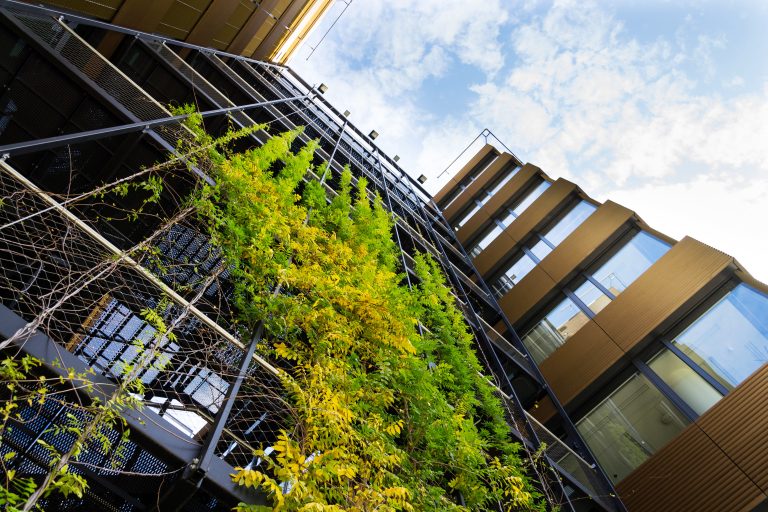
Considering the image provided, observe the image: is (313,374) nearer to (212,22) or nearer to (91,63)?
(91,63)

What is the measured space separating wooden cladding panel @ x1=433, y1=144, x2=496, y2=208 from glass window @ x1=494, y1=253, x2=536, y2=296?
8785mm

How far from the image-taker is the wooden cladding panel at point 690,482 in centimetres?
804

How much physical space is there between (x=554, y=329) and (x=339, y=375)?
34.1ft

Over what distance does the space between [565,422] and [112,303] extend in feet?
31.8

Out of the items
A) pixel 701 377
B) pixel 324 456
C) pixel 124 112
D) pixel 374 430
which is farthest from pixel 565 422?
pixel 124 112

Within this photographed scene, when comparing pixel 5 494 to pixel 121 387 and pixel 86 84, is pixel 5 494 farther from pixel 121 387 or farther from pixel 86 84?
pixel 86 84

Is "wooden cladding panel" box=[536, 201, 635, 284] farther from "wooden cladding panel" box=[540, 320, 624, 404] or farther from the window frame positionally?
"wooden cladding panel" box=[540, 320, 624, 404]

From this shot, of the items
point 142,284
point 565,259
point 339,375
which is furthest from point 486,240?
point 142,284

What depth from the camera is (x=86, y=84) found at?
6344mm

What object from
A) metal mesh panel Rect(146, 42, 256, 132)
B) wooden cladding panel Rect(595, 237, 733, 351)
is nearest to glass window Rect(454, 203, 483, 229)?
wooden cladding panel Rect(595, 237, 733, 351)

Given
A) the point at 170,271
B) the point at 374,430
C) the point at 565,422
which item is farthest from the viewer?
the point at 565,422

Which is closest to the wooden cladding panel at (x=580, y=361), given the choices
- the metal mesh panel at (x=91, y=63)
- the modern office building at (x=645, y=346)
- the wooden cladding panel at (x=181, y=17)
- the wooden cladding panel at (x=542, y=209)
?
the modern office building at (x=645, y=346)

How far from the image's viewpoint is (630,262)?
1309 cm

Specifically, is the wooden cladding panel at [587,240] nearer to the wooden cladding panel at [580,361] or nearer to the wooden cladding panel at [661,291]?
the wooden cladding panel at [661,291]
